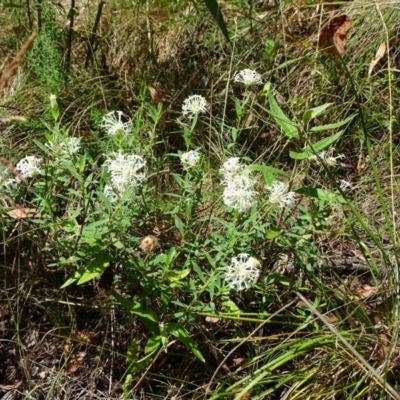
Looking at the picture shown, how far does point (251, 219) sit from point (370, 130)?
1.04 meters

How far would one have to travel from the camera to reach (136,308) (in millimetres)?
1893

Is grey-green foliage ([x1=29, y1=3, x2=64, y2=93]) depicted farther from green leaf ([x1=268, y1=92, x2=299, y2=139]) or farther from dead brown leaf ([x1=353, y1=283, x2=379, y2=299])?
dead brown leaf ([x1=353, y1=283, x2=379, y2=299])

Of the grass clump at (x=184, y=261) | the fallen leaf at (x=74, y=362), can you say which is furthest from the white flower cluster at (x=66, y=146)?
the fallen leaf at (x=74, y=362)

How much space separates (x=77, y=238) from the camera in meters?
1.92

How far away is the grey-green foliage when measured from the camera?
256cm

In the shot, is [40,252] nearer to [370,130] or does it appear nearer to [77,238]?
[77,238]

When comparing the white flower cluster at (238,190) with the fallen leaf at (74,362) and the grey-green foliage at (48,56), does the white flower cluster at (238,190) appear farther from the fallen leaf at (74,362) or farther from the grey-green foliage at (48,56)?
the grey-green foliage at (48,56)

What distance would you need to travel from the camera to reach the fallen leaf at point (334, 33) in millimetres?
2705

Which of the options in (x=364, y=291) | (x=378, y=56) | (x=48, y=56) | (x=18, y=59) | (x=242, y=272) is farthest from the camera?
(x=378, y=56)

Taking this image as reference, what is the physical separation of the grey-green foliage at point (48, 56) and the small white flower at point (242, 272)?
3.83 ft

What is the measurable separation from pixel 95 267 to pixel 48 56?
1.08m

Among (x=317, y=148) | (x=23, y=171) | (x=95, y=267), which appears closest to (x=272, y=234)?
(x=317, y=148)

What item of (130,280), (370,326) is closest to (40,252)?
(130,280)

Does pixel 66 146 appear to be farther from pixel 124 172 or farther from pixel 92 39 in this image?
pixel 92 39
